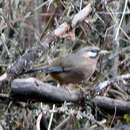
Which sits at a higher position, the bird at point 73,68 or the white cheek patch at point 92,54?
the white cheek patch at point 92,54

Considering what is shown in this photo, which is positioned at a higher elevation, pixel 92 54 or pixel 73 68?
pixel 92 54

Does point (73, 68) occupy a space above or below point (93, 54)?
below

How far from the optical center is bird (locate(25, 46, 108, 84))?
4168 mm

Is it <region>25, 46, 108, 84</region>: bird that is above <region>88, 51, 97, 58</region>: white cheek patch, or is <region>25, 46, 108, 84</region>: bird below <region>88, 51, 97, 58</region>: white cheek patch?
below

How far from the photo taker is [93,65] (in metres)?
4.35

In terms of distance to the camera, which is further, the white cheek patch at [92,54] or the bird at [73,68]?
the white cheek patch at [92,54]

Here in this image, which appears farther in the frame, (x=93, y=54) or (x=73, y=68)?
(x=93, y=54)

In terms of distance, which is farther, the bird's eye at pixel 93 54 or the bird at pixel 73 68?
the bird's eye at pixel 93 54

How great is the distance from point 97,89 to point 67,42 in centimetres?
198

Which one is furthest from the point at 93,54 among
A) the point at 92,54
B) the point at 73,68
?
the point at 73,68

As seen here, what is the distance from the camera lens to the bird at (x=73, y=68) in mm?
4168

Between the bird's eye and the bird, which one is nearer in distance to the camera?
the bird

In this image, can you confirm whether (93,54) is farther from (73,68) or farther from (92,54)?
(73,68)

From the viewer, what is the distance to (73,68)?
427 cm
